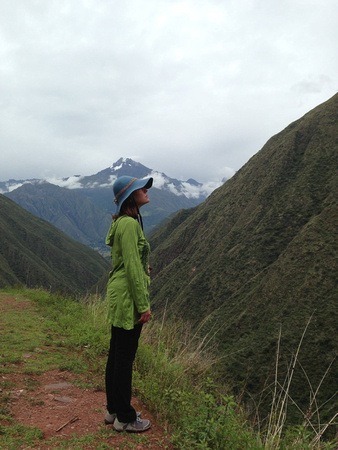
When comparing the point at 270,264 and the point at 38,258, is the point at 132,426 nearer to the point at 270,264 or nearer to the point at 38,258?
the point at 270,264

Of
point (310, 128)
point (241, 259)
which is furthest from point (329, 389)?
point (310, 128)

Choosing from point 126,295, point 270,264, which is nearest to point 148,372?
point 126,295

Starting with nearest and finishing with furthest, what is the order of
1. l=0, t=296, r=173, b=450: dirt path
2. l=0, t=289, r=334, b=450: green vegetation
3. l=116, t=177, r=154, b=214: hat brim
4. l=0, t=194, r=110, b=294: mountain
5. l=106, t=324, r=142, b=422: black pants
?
l=0, t=289, r=334, b=450: green vegetation → l=0, t=296, r=173, b=450: dirt path → l=106, t=324, r=142, b=422: black pants → l=116, t=177, r=154, b=214: hat brim → l=0, t=194, r=110, b=294: mountain

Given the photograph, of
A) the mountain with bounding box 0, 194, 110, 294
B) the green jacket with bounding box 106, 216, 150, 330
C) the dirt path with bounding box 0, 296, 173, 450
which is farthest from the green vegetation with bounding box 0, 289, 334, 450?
the mountain with bounding box 0, 194, 110, 294

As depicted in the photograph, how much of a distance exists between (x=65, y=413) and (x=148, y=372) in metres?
1.54

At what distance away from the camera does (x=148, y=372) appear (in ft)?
19.5

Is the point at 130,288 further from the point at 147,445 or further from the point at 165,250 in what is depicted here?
the point at 165,250

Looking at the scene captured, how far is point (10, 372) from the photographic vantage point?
5.92 meters

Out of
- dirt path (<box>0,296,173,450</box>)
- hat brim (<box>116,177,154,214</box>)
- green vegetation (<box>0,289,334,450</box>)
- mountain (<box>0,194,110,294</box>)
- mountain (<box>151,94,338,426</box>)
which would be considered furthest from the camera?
mountain (<box>0,194,110,294</box>)

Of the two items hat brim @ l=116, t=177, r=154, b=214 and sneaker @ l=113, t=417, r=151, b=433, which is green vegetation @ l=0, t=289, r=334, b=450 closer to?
sneaker @ l=113, t=417, r=151, b=433

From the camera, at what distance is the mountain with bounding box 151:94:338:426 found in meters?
46.7

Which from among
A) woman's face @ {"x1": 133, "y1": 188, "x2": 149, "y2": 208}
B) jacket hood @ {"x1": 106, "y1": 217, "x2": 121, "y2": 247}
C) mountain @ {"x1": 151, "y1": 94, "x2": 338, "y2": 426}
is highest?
woman's face @ {"x1": 133, "y1": 188, "x2": 149, "y2": 208}

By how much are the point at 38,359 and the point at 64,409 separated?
2.02 m

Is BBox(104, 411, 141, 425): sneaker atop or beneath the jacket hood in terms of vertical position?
beneath
